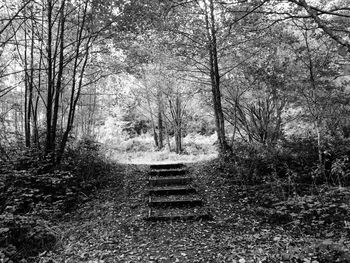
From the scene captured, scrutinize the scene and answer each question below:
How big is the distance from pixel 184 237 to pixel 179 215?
82 centimetres

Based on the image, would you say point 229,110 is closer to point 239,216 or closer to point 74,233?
point 239,216

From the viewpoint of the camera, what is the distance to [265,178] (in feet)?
20.3

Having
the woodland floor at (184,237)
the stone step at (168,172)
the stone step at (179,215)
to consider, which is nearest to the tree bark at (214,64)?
the stone step at (168,172)

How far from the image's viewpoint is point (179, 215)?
5.13 metres

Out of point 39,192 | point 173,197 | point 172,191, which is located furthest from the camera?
point 172,191

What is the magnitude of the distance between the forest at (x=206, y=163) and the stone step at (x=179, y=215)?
15 cm

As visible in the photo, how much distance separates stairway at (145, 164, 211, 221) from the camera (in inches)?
202

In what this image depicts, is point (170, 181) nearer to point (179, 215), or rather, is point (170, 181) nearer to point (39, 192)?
point (179, 215)

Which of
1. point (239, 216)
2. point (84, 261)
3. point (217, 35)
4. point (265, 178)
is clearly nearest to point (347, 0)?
point (217, 35)

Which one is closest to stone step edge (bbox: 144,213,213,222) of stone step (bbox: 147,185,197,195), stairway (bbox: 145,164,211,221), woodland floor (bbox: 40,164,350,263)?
stairway (bbox: 145,164,211,221)

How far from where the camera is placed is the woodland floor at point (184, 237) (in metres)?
3.54

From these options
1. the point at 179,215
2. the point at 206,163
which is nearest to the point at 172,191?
the point at 179,215

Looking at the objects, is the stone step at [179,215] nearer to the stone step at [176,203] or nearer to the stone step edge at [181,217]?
the stone step edge at [181,217]

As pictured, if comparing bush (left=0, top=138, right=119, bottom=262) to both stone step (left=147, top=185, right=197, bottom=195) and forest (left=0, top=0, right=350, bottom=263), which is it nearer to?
forest (left=0, top=0, right=350, bottom=263)
